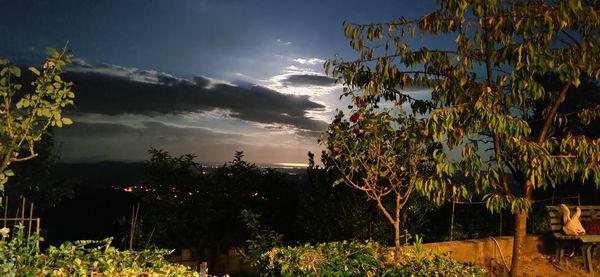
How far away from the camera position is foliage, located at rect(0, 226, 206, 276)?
373 centimetres

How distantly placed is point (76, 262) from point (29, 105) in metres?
1.17

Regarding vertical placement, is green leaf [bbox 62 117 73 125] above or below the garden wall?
above

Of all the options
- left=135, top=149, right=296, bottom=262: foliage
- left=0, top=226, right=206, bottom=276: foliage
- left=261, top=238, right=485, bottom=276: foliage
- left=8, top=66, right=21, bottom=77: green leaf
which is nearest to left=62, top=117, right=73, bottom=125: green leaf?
left=8, top=66, right=21, bottom=77: green leaf

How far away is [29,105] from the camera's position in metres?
3.92

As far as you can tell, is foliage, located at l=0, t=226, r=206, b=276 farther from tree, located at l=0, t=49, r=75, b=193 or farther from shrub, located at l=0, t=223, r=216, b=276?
tree, located at l=0, t=49, r=75, b=193

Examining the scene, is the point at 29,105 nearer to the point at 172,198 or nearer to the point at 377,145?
the point at 377,145

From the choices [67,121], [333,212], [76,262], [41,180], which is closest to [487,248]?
[333,212]

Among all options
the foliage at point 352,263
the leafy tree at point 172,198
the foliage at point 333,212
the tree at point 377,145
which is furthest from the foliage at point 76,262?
the leafy tree at point 172,198

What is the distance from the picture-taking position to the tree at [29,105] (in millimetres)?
3842

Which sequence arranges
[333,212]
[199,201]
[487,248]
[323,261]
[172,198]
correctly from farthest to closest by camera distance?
[199,201] < [172,198] < [333,212] < [487,248] < [323,261]

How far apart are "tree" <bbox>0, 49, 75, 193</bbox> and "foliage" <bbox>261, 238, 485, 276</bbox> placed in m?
2.43

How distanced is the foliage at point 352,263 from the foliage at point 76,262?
1258 millimetres

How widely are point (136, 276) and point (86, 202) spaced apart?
51.4ft

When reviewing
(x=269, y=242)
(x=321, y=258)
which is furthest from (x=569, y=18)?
(x=269, y=242)
